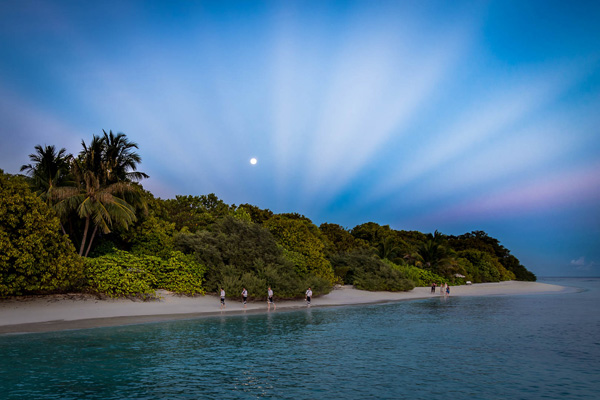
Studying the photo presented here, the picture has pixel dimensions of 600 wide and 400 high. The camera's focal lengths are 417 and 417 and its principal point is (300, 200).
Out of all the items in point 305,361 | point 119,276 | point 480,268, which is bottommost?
point 305,361

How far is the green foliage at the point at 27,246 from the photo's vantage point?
24.4m

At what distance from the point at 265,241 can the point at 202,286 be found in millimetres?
7177

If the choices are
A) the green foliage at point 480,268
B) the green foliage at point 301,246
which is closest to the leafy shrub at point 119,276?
the green foliage at point 301,246

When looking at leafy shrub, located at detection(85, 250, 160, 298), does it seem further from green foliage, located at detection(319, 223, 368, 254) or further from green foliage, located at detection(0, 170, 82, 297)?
green foliage, located at detection(319, 223, 368, 254)

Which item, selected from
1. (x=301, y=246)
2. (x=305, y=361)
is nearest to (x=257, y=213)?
(x=301, y=246)

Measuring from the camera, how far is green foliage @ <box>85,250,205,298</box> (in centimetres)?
3005

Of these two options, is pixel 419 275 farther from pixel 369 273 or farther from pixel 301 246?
pixel 301 246

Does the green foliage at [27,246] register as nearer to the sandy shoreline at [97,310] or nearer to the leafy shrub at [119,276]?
the sandy shoreline at [97,310]

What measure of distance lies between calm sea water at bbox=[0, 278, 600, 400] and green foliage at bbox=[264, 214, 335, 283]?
664 inches

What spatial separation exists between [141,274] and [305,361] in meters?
20.9

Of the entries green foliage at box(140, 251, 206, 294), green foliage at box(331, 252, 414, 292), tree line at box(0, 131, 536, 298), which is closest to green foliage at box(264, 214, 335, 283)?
tree line at box(0, 131, 536, 298)

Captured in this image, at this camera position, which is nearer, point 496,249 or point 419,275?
point 419,275

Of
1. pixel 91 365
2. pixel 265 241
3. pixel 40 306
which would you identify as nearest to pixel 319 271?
pixel 265 241

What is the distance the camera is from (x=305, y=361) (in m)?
16.2
